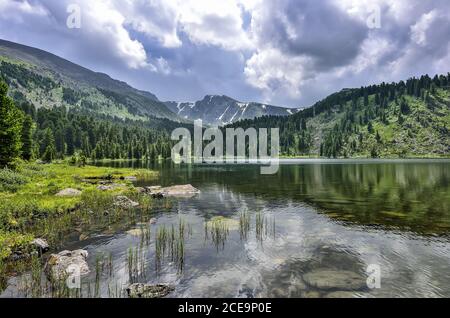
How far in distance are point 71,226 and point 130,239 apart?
8608 millimetres

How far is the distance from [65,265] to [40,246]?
534 cm

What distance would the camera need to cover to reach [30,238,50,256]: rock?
73.4 ft

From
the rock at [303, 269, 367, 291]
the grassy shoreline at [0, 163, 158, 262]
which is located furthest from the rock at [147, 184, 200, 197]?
the rock at [303, 269, 367, 291]

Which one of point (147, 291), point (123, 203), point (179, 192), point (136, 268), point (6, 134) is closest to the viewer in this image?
point (147, 291)

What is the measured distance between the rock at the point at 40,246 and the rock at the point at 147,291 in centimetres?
1100

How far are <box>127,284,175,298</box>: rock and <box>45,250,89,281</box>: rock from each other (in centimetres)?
456

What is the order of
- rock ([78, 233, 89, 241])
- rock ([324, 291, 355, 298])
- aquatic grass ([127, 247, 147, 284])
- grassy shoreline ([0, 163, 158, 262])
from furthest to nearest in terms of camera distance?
rock ([78, 233, 89, 241])
grassy shoreline ([0, 163, 158, 262])
aquatic grass ([127, 247, 147, 284])
rock ([324, 291, 355, 298])

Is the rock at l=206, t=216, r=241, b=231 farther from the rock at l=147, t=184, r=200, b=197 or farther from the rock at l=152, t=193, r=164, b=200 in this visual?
the rock at l=147, t=184, r=200, b=197

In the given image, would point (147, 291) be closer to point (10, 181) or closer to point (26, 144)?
point (10, 181)

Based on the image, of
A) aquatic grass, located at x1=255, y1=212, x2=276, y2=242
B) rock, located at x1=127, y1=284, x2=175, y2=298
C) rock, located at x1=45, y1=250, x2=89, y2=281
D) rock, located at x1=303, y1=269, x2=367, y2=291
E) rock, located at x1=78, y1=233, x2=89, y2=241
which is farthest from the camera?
aquatic grass, located at x1=255, y1=212, x2=276, y2=242

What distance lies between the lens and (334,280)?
18.0m

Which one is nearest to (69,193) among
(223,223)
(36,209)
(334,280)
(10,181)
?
(10,181)

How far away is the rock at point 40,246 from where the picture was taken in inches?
881
